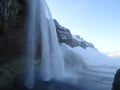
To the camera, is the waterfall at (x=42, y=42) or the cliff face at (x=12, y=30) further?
the waterfall at (x=42, y=42)

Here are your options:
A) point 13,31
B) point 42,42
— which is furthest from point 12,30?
point 42,42

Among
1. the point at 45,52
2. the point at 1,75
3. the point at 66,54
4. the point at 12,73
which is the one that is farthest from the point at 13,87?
the point at 66,54

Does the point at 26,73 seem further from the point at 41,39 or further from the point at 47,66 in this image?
the point at 41,39

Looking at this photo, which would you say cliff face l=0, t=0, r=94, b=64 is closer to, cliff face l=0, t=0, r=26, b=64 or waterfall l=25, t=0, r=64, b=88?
cliff face l=0, t=0, r=26, b=64

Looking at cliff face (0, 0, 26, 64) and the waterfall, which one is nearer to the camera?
cliff face (0, 0, 26, 64)

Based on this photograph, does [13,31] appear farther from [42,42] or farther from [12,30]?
[42,42]

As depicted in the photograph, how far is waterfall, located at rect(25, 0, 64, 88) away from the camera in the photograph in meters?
25.6

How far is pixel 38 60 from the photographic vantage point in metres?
30.2

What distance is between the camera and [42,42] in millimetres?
28250

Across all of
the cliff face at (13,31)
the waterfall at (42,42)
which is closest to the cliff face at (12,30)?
the cliff face at (13,31)

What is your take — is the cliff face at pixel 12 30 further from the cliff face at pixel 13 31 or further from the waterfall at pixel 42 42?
the waterfall at pixel 42 42

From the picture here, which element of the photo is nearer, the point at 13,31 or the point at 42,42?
the point at 13,31

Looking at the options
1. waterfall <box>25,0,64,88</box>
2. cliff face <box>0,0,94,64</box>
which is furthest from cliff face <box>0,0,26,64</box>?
waterfall <box>25,0,64,88</box>

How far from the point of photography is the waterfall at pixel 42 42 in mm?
25562
